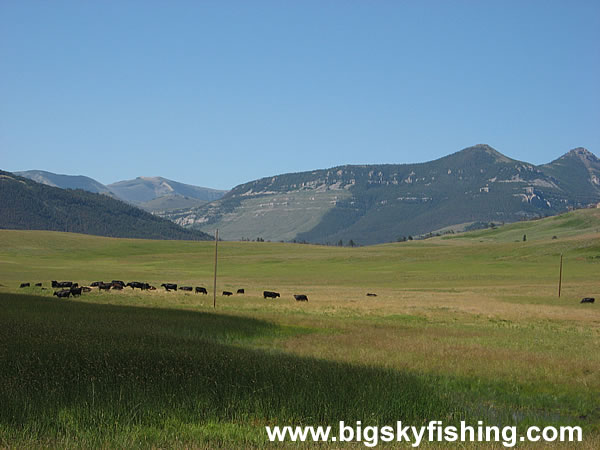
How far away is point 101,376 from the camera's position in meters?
16.9

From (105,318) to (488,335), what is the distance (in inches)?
820

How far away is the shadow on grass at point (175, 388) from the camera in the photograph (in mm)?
13477

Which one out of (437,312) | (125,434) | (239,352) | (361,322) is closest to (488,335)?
(361,322)

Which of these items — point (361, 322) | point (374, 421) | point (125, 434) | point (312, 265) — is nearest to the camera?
point (125, 434)

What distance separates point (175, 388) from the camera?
52.4 ft

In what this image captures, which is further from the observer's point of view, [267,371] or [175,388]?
[267,371]

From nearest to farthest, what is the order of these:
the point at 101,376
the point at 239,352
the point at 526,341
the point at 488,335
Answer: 1. the point at 101,376
2. the point at 239,352
3. the point at 526,341
4. the point at 488,335

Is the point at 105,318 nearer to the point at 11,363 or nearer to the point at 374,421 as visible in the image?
the point at 11,363

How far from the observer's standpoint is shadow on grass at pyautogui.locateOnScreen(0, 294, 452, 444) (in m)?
13.5

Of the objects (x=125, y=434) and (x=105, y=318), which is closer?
(x=125, y=434)

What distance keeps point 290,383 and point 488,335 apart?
2126cm

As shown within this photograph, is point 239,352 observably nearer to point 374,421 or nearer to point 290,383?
point 290,383

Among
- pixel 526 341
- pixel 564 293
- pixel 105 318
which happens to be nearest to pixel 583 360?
pixel 526 341

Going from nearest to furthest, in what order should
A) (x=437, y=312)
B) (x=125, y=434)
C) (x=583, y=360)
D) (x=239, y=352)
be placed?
(x=125, y=434), (x=239, y=352), (x=583, y=360), (x=437, y=312)
